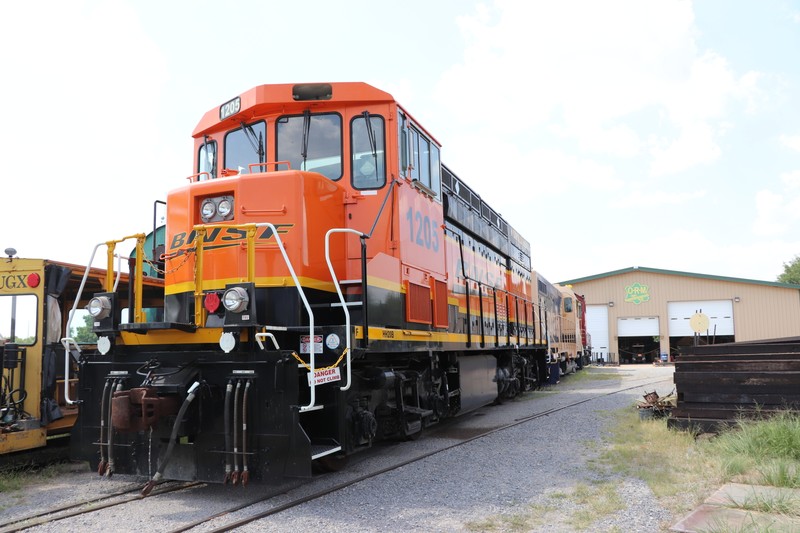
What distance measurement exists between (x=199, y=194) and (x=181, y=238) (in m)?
0.45

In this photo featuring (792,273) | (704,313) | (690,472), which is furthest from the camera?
(792,273)

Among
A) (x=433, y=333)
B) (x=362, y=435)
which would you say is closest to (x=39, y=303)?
(x=362, y=435)

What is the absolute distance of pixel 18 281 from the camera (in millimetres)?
6996

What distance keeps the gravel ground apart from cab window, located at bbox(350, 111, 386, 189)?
2952 millimetres

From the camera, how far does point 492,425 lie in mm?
9719

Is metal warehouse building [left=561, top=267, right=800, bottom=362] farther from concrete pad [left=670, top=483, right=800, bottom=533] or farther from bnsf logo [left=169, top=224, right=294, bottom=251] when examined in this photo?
bnsf logo [left=169, top=224, right=294, bottom=251]

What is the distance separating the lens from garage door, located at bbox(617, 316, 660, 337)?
38.1 metres

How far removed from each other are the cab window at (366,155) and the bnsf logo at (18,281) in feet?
12.4

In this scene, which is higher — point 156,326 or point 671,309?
point 671,309

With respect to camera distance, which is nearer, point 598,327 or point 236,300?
point 236,300

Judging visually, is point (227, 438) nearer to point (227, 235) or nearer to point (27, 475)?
point (227, 235)

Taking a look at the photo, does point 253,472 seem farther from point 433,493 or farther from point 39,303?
point 39,303

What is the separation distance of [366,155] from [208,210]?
1.69 meters

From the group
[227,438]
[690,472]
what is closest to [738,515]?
[690,472]
